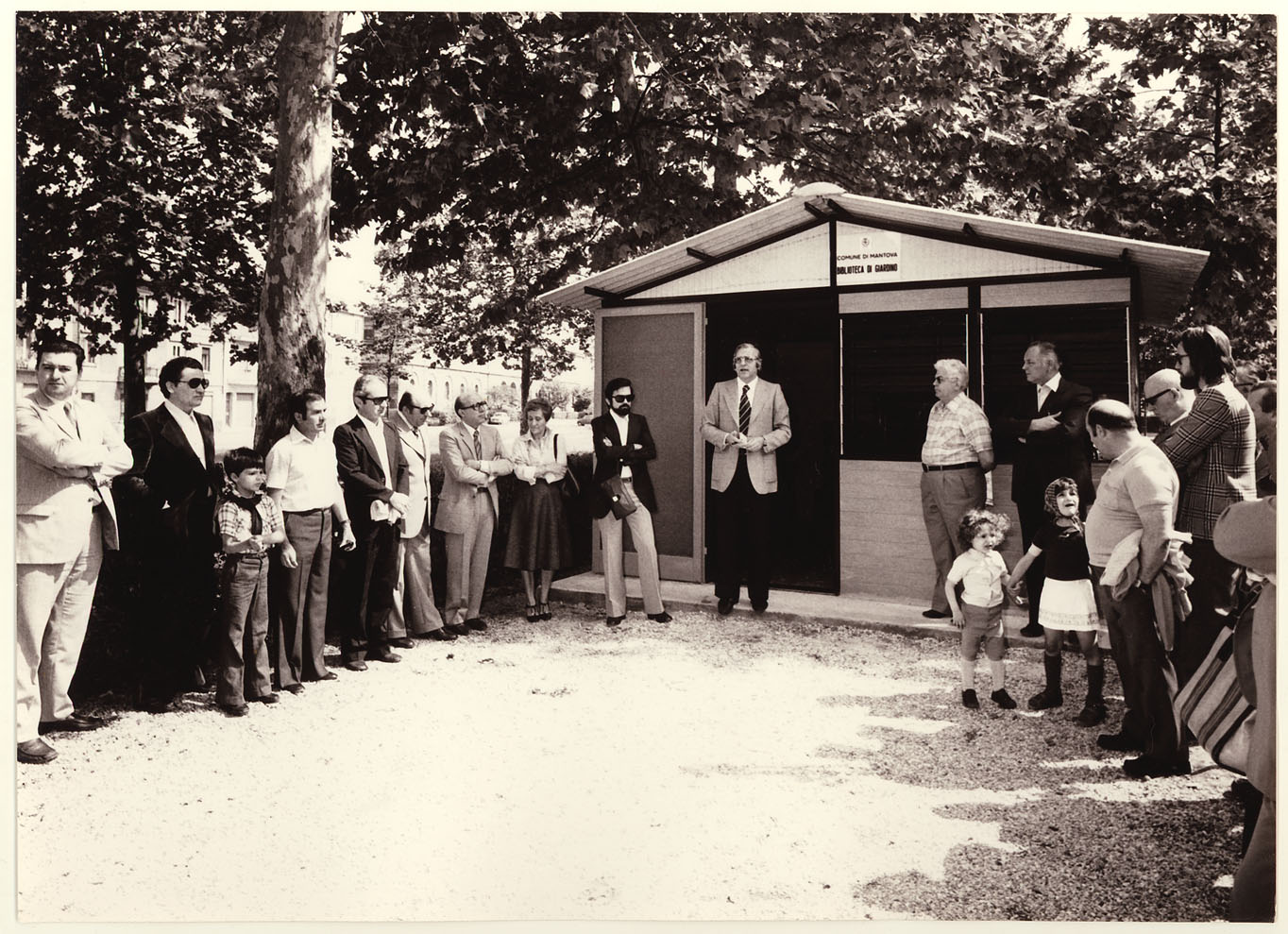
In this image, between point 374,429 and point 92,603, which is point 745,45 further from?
point 92,603

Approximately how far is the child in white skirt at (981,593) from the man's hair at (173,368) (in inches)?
128

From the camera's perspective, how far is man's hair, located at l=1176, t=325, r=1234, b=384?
3.30 m

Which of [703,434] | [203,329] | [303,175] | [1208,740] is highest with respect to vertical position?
[303,175]

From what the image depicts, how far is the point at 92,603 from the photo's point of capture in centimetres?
368

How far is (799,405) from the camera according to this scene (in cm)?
805

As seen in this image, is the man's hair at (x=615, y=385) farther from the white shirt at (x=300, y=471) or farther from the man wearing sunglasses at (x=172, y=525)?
the man wearing sunglasses at (x=172, y=525)

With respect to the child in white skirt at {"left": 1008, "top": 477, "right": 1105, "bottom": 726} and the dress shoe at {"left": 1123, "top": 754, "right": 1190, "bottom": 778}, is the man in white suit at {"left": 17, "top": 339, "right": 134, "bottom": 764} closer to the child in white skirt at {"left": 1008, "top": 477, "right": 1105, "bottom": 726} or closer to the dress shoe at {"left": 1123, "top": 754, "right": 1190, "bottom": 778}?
the child in white skirt at {"left": 1008, "top": 477, "right": 1105, "bottom": 726}

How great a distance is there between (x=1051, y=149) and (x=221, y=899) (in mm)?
6430

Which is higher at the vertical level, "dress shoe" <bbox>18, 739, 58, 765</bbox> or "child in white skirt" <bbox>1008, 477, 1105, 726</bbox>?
"child in white skirt" <bbox>1008, 477, 1105, 726</bbox>

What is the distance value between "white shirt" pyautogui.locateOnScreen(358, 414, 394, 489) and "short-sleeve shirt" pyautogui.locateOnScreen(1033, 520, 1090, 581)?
9.88ft

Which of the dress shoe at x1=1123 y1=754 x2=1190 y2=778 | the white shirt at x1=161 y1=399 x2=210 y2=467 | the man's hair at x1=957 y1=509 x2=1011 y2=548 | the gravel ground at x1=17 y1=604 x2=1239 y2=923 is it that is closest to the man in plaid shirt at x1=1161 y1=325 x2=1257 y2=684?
the dress shoe at x1=1123 y1=754 x2=1190 y2=778

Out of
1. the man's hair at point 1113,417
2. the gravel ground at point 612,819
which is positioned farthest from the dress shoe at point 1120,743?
the man's hair at point 1113,417

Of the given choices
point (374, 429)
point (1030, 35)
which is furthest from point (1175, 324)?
point (374, 429)

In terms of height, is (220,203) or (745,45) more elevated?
(745,45)
